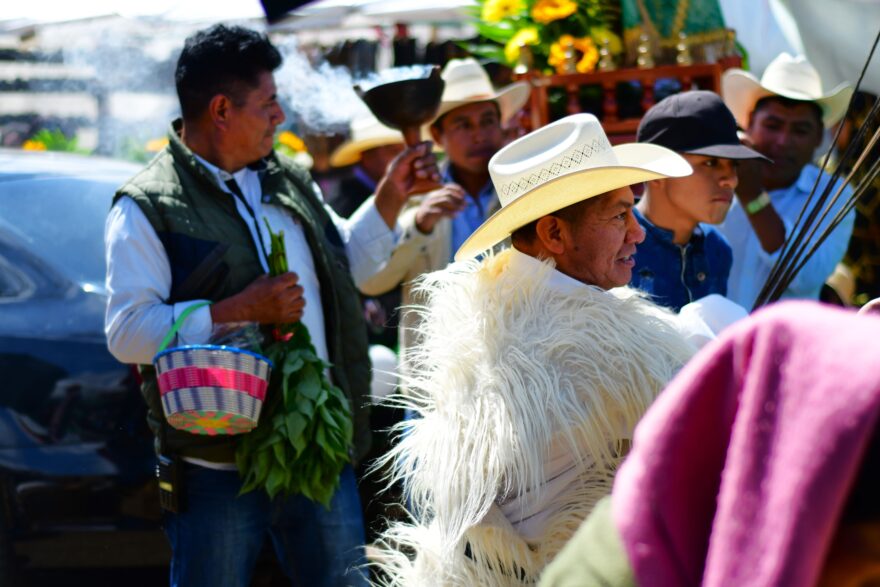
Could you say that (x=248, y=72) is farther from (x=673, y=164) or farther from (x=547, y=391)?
(x=547, y=391)

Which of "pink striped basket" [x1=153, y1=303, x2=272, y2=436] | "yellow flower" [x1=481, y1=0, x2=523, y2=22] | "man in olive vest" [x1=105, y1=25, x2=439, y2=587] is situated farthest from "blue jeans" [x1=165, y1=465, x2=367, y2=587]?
"yellow flower" [x1=481, y1=0, x2=523, y2=22]

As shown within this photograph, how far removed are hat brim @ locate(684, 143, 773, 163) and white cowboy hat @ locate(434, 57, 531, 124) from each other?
142 cm

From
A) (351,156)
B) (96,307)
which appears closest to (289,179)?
(96,307)

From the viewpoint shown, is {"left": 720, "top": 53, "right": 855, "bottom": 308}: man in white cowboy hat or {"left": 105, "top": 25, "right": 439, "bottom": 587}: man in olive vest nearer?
{"left": 105, "top": 25, "right": 439, "bottom": 587}: man in olive vest

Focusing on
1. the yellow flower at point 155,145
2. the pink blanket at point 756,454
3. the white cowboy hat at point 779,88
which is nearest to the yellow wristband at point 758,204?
the white cowboy hat at point 779,88

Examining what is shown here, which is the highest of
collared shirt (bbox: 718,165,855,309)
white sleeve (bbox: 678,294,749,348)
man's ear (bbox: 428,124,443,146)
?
white sleeve (bbox: 678,294,749,348)

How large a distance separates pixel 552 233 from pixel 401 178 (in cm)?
122

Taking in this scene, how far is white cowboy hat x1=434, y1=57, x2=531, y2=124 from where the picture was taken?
16.3 ft

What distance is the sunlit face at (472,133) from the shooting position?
16.2 feet

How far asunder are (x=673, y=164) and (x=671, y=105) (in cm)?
93

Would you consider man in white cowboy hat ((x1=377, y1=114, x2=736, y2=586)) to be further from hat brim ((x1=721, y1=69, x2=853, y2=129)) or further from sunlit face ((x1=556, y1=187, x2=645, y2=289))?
hat brim ((x1=721, y1=69, x2=853, y2=129))

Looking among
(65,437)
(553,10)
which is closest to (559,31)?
(553,10)

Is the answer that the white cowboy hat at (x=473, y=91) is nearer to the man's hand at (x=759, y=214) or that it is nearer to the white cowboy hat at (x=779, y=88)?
the white cowboy hat at (x=779, y=88)

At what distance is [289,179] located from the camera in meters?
3.69
